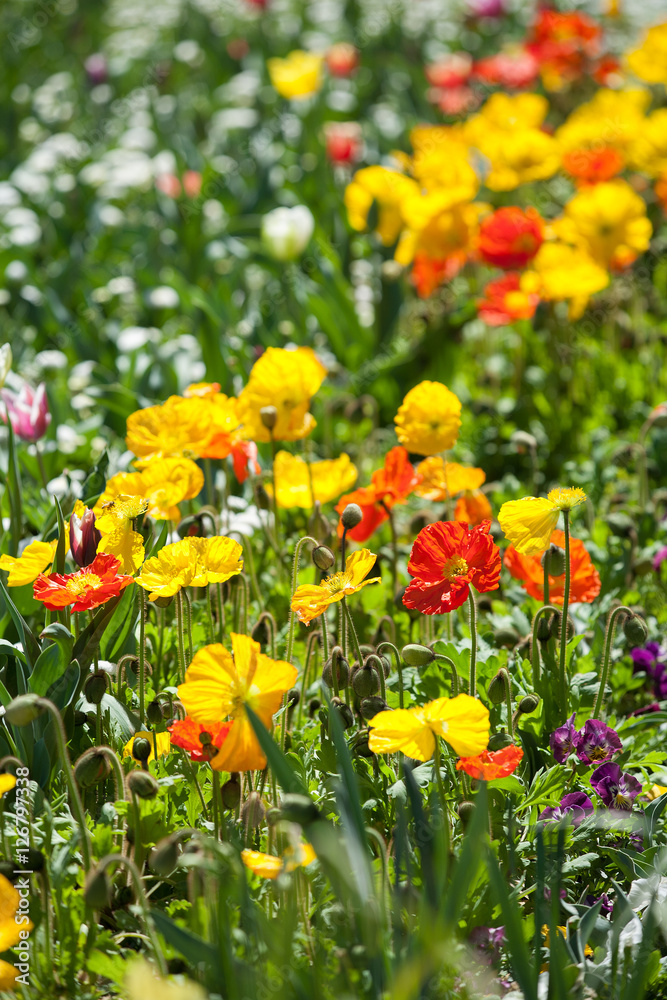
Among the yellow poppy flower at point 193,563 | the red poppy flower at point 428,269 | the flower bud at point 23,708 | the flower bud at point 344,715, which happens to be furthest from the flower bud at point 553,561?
the red poppy flower at point 428,269

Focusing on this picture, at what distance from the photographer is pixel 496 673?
174cm

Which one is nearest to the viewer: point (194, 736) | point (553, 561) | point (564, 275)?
point (194, 736)

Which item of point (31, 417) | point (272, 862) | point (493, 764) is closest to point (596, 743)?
point (493, 764)

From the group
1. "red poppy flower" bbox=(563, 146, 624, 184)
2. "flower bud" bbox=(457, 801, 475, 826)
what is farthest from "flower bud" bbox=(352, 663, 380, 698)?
"red poppy flower" bbox=(563, 146, 624, 184)

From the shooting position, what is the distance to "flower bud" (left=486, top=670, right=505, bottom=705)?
160 centimetres

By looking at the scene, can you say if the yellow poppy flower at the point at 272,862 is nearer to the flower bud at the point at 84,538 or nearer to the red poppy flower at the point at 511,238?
the flower bud at the point at 84,538

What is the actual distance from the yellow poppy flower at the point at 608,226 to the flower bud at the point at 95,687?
7.49ft

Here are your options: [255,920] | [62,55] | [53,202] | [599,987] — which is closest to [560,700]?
[599,987]

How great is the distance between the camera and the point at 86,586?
4.92 feet

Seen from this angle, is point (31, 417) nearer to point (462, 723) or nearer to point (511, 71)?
point (462, 723)

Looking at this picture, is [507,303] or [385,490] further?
[507,303]

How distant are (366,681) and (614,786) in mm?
433

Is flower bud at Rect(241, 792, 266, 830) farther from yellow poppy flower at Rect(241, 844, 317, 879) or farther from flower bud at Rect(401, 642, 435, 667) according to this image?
flower bud at Rect(401, 642, 435, 667)

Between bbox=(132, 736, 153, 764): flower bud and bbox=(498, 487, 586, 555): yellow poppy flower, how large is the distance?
63 cm
